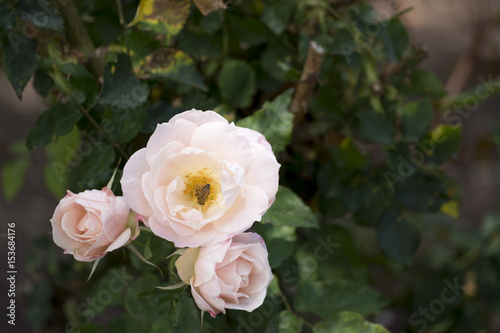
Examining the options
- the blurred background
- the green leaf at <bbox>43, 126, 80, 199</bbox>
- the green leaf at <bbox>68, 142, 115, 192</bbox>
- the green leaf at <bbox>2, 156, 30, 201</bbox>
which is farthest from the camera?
the blurred background

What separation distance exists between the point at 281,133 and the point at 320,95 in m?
0.31

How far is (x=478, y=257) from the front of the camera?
156 cm

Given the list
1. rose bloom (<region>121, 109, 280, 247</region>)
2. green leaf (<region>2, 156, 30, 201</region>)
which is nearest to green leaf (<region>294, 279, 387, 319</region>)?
rose bloom (<region>121, 109, 280, 247</region>)

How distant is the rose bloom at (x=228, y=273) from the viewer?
0.55m

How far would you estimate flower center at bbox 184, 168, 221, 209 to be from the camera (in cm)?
62

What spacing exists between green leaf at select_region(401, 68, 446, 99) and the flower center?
0.69 m

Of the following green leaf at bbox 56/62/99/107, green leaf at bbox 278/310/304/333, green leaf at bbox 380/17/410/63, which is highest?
green leaf at bbox 56/62/99/107

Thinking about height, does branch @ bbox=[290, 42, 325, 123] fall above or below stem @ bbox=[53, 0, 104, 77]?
below

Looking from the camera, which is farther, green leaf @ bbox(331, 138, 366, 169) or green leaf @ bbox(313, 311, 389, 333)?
green leaf @ bbox(331, 138, 366, 169)

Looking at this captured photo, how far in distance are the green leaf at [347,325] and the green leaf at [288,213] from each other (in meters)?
0.19

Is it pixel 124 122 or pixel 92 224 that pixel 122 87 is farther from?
pixel 92 224

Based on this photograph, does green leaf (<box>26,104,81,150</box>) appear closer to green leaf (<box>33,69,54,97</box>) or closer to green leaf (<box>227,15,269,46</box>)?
green leaf (<box>33,69,54,97</box>)

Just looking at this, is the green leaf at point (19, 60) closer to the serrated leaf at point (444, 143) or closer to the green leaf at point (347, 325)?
the green leaf at point (347, 325)

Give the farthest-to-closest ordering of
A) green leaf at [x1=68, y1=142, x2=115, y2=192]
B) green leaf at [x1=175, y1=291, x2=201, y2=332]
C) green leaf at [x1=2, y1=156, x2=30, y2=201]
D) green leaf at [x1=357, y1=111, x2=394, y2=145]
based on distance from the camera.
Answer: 1. green leaf at [x1=2, y1=156, x2=30, y2=201]
2. green leaf at [x1=357, y1=111, x2=394, y2=145]
3. green leaf at [x1=68, y1=142, x2=115, y2=192]
4. green leaf at [x1=175, y1=291, x2=201, y2=332]
